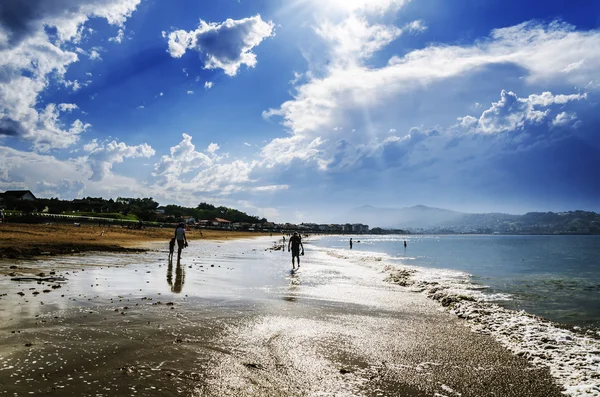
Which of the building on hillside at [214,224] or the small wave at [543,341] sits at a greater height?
the small wave at [543,341]

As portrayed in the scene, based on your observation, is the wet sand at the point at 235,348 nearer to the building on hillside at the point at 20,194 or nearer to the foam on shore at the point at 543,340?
the foam on shore at the point at 543,340

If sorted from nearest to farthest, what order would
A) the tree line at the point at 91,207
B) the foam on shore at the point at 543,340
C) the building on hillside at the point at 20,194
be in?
the foam on shore at the point at 543,340 → the tree line at the point at 91,207 → the building on hillside at the point at 20,194

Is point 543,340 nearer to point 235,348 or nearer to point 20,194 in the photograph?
point 235,348

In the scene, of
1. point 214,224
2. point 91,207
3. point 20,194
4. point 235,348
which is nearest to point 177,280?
point 235,348

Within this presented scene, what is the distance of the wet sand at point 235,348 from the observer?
16.6 feet

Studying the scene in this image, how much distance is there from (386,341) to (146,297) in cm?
756

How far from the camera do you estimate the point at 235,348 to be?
664 centimetres

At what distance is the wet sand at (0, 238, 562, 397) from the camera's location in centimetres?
505

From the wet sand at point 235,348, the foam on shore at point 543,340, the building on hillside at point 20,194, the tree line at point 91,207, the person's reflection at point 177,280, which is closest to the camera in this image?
the wet sand at point 235,348

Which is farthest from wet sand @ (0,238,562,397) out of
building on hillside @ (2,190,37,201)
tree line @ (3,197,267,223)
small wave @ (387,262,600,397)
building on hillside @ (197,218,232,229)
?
building on hillside @ (197,218,232,229)

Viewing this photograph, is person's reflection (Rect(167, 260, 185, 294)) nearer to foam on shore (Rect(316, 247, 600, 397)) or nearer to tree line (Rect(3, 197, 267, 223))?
foam on shore (Rect(316, 247, 600, 397))

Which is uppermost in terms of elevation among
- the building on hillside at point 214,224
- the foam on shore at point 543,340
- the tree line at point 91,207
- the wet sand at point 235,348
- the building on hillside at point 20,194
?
the building on hillside at point 20,194

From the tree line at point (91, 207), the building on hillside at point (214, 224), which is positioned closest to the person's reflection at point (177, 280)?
the tree line at point (91, 207)

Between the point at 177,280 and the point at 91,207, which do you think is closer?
the point at 177,280
